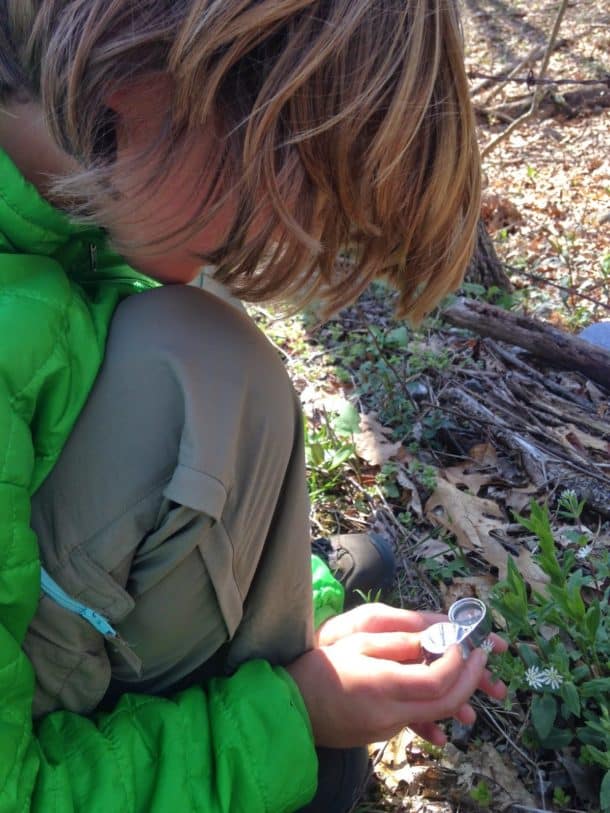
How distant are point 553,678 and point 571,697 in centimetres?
5

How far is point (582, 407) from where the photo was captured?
8.39 feet

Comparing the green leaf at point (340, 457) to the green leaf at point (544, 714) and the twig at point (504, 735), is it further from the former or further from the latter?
the green leaf at point (544, 714)

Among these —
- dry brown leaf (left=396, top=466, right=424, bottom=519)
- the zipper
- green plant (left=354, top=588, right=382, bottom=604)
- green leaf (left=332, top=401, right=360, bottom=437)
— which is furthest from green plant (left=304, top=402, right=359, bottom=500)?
the zipper

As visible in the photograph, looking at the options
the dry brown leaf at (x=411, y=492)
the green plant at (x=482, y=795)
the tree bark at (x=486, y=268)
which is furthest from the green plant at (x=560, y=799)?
the tree bark at (x=486, y=268)

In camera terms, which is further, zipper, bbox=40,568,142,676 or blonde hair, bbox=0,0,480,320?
zipper, bbox=40,568,142,676

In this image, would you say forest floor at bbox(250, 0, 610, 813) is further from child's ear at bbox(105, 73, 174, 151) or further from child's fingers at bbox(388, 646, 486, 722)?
child's ear at bbox(105, 73, 174, 151)

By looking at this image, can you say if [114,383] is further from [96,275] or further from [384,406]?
[384,406]

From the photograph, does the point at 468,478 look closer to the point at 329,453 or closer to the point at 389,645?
the point at 329,453

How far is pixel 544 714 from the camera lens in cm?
153

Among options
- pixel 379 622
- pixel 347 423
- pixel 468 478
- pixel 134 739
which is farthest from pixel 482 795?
pixel 347 423

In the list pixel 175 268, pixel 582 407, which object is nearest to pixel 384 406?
pixel 582 407

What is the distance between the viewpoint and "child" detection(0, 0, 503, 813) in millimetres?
990

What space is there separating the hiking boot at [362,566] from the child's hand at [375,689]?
0.44 metres

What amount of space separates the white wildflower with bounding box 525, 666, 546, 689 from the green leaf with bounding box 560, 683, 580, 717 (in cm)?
4
